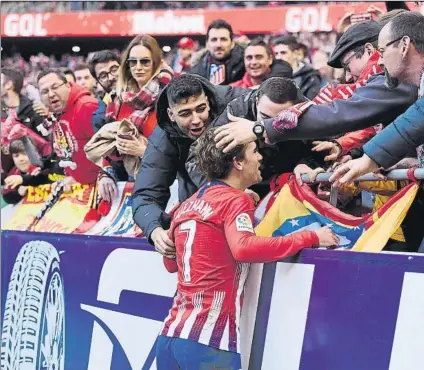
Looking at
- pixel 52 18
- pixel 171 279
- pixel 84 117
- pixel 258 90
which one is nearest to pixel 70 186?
pixel 84 117

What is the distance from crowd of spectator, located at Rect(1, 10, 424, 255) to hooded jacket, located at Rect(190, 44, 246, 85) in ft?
0.04

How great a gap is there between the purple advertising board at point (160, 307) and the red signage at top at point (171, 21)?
1435cm

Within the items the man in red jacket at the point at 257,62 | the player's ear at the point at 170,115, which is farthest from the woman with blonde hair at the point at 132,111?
the player's ear at the point at 170,115

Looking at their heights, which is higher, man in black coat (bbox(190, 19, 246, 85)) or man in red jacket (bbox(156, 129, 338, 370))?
man in black coat (bbox(190, 19, 246, 85))

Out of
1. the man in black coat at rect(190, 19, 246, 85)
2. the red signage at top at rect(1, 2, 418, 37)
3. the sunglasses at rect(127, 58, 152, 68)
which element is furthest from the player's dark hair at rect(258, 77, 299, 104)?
the red signage at top at rect(1, 2, 418, 37)

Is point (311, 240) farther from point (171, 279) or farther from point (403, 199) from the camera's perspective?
point (171, 279)

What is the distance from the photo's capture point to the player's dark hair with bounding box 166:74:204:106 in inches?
198

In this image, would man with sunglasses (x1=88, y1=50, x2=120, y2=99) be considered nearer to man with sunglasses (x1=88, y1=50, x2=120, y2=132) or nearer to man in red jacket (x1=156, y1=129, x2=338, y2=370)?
man with sunglasses (x1=88, y1=50, x2=120, y2=132)

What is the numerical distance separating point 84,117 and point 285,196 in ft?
11.3

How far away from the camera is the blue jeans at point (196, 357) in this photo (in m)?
4.28

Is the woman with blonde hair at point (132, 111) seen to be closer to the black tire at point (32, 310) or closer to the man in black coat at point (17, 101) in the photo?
the black tire at point (32, 310)

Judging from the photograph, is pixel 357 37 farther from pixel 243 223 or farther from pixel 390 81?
pixel 243 223

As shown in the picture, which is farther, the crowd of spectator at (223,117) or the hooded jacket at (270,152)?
the hooded jacket at (270,152)

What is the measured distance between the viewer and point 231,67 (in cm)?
829
